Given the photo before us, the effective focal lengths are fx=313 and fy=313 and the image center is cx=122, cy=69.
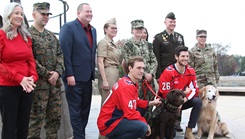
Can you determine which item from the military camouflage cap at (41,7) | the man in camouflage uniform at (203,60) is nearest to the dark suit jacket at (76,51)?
the military camouflage cap at (41,7)

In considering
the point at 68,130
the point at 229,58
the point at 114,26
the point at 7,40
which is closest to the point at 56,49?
the point at 7,40

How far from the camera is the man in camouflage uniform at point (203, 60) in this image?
5.57m

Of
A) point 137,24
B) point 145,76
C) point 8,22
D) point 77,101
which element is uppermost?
point 137,24

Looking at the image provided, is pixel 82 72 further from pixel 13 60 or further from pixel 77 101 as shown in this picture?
pixel 13 60

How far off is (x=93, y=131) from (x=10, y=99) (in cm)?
280

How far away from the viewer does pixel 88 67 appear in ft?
14.7

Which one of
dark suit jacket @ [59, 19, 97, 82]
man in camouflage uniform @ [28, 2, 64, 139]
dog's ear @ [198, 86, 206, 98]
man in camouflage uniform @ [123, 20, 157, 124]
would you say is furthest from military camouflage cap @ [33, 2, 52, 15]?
dog's ear @ [198, 86, 206, 98]

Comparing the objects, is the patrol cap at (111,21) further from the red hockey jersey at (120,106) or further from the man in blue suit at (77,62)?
the red hockey jersey at (120,106)

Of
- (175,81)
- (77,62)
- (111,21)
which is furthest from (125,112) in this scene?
(111,21)

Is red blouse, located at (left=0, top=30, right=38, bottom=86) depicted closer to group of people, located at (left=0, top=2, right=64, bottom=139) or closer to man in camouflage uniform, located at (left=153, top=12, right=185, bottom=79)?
group of people, located at (left=0, top=2, right=64, bottom=139)

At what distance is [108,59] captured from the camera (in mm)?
4809

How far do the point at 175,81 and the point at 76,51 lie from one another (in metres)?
1.61

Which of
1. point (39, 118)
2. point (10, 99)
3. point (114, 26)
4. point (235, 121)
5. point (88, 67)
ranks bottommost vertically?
point (235, 121)

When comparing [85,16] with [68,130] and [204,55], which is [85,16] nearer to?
[68,130]
